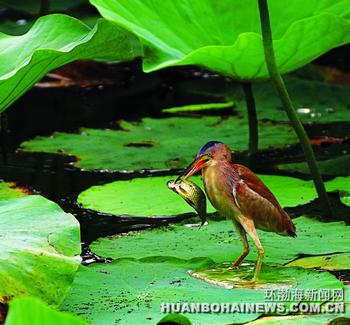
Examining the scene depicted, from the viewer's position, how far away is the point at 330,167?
2.63 m

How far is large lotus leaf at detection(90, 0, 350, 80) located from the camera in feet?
7.69

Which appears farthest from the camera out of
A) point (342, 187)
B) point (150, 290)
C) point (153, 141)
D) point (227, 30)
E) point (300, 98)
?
point (300, 98)

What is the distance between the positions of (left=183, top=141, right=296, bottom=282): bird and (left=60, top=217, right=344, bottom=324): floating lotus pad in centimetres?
8

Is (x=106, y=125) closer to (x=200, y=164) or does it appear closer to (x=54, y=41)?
(x=54, y=41)

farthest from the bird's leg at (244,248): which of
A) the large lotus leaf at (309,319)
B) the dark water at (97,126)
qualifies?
the dark water at (97,126)

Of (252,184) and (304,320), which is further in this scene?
(252,184)

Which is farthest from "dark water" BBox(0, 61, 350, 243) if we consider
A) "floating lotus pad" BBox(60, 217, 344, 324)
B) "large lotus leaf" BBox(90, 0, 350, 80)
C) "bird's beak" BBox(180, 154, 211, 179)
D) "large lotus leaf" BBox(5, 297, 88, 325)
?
"large lotus leaf" BBox(5, 297, 88, 325)

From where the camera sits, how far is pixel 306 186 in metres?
2.44

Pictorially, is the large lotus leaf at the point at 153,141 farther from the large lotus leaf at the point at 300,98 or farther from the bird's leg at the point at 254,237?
the bird's leg at the point at 254,237

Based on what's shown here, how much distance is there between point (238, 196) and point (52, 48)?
0.71 metres

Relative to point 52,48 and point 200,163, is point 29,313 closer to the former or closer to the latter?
point 200,163

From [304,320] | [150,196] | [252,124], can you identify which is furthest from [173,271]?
[252,124]

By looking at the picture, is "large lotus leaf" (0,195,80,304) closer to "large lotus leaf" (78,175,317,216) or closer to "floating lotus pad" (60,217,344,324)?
"floating lotus pad" (60,217,344,324)

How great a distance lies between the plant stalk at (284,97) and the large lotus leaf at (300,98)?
104 centimetres
